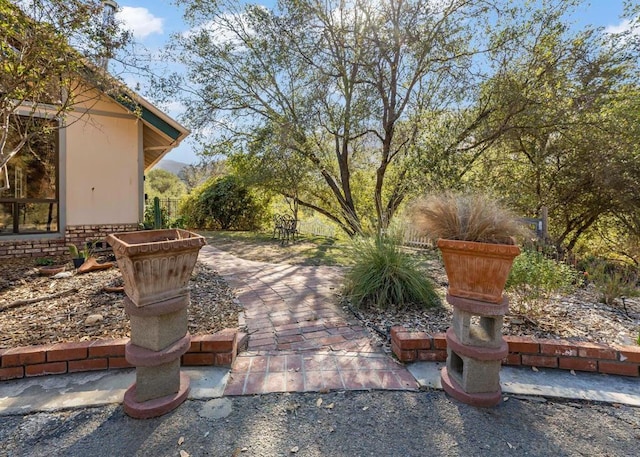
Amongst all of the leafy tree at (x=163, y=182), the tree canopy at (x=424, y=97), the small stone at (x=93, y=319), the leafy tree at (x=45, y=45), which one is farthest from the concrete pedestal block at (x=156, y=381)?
the leafy tree at (x=163, y=182)

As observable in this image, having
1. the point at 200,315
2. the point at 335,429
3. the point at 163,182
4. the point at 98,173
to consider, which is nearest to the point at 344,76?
the point at 98,173

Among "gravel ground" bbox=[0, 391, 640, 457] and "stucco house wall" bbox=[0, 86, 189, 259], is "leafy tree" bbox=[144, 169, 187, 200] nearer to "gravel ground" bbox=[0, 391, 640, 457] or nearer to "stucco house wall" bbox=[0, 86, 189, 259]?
"stucco house wall" bbox=[0, 86, 189, 259]

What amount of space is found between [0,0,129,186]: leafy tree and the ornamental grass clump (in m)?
3.70

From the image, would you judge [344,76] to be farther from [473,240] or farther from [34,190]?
[473,240]

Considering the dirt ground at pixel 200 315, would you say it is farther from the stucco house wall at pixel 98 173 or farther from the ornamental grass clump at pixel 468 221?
the stucco house wall at pixel 98 173

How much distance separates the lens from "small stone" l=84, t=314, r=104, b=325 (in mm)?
2746

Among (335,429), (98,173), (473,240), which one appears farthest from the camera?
(98,173)

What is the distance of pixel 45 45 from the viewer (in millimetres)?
3066

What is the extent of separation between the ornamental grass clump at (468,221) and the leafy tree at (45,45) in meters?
3.70

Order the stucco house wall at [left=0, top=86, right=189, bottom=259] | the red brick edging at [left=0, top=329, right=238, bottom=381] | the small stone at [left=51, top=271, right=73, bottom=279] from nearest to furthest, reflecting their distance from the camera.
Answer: the red brick edging at [left=0, top=329, right=238, bottom=381] → the small stone at [left=51, top=271, right=73, bottom=279] → the stucco house wall at [left=0, top=86, right=189, bottom=259]

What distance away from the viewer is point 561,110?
21.3 feet

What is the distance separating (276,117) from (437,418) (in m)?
7.71

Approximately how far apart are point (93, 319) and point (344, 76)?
6.79m

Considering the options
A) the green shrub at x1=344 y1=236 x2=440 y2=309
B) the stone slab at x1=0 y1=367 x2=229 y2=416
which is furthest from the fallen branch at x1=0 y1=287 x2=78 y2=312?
the green shrub at x1=344 y1=236 x2=440 y2=309
